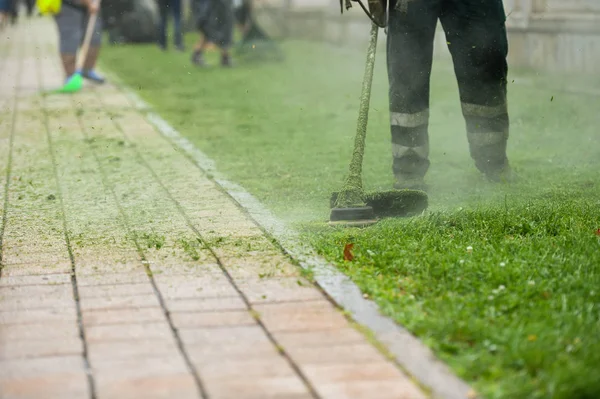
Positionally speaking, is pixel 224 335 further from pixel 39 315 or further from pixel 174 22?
pixel 174 22

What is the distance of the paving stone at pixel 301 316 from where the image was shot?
144 inches

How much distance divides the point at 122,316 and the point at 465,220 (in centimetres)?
196

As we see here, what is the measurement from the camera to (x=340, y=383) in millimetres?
3109

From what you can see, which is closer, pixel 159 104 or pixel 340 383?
pixel 340 383

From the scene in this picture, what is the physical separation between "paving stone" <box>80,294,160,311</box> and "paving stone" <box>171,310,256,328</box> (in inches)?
7.5

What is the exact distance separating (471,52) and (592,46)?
243 inches

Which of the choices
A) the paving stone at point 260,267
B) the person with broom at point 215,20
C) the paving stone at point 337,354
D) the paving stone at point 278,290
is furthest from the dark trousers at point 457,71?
the person with broom at point 215,20

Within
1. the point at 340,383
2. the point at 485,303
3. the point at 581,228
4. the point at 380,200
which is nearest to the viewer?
the point at 340,383

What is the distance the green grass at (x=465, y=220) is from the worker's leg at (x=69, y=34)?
114 centimetres

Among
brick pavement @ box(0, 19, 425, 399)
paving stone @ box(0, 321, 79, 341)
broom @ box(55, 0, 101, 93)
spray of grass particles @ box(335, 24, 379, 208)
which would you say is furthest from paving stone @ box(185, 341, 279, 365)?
broom @ box(55, 0, 101, 93)

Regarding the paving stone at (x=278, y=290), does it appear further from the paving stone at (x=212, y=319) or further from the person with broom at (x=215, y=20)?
the person with broom at (x=215, y=20)

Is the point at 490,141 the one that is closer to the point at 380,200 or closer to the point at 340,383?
the point at 380,200

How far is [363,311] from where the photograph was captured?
149 inches

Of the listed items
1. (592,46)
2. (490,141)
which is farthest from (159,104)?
(490,141)
